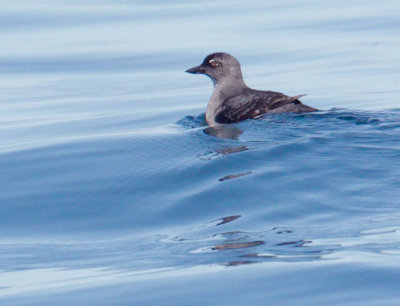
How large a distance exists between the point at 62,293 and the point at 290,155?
3186mm

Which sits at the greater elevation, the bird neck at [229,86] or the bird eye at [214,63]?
the bird eye at [214,63]

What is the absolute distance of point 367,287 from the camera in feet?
14.0

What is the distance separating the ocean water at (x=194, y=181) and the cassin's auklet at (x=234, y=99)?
0.26m

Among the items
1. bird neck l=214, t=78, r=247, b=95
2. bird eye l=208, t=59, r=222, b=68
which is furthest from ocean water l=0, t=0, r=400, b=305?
bird eye l=208, t=59, r=222, b=68

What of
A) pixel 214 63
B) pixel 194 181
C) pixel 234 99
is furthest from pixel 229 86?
pixel 194 181

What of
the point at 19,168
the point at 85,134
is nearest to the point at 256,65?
the point at 85,134

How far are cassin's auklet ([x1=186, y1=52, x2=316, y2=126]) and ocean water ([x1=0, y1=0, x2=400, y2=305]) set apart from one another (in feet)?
0.86

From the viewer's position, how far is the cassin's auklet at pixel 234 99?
375 inches

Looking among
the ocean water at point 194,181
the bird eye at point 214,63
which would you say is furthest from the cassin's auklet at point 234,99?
the ocean water at point 194,181

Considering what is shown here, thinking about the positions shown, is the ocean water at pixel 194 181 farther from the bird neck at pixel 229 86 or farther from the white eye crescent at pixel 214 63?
the white eye crescent at pixel 214 63

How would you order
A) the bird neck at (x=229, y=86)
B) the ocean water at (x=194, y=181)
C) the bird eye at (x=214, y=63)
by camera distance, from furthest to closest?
Answer: the bird eye at (x=214, y=63) < the bird neck at (x=229, y=86) < the ocean water at (x=194, y=181)

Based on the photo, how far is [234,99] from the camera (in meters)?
10.2

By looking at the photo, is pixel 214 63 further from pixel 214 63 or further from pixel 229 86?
pixel 229 86

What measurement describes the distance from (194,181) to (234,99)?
10.8ft
